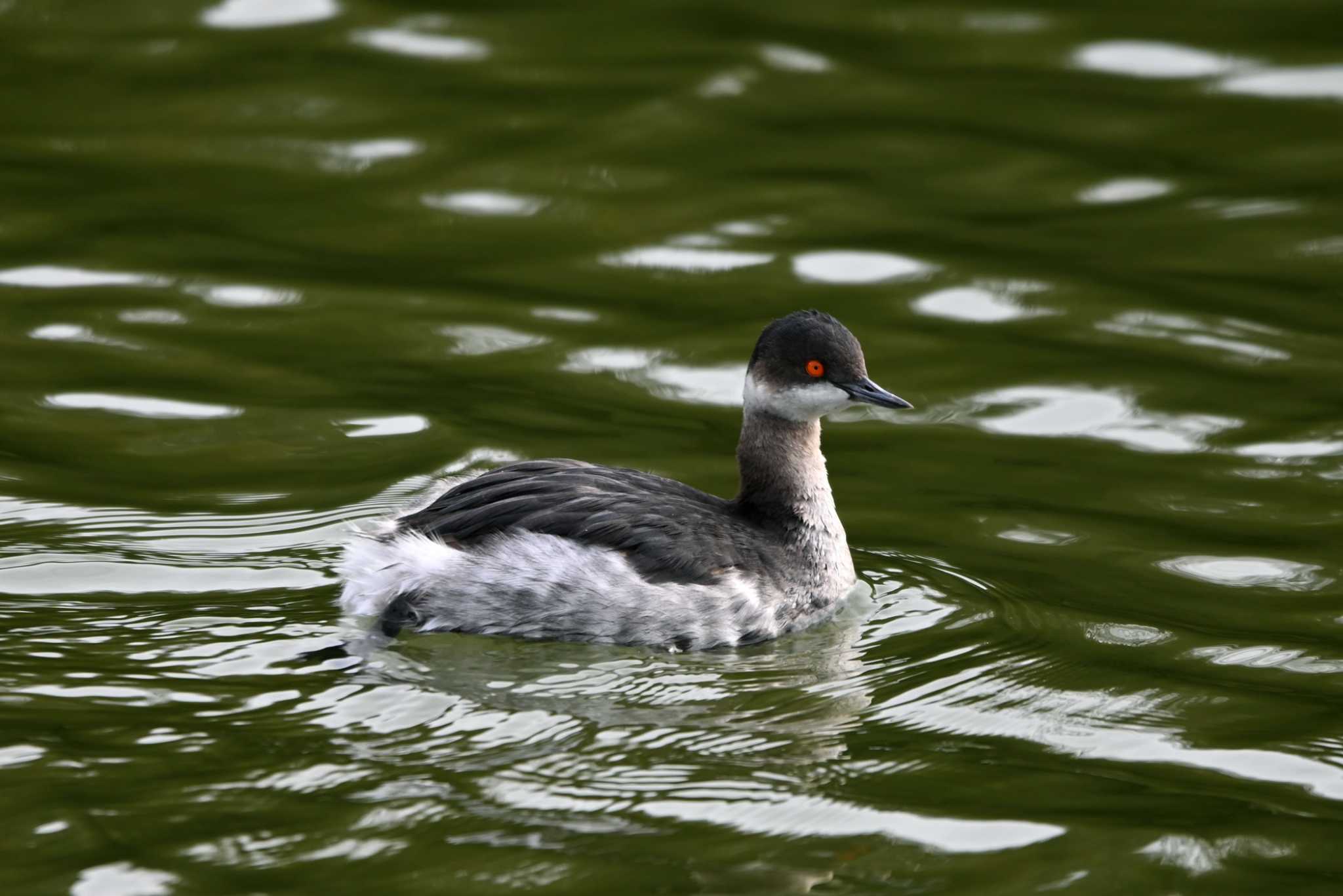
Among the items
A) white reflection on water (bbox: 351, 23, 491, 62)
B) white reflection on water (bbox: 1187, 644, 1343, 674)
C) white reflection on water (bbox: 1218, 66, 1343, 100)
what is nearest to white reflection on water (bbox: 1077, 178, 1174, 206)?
white reflection on water (bbox: 1218, 66, 1343, 100)

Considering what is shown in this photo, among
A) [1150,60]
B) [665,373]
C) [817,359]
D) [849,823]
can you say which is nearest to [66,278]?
[665,373]

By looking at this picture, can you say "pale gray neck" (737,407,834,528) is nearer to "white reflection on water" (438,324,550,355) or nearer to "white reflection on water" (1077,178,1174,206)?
"white reflection on water" (438,324,550,355)

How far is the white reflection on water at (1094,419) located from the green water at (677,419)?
27mm

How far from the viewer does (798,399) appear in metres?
6.71

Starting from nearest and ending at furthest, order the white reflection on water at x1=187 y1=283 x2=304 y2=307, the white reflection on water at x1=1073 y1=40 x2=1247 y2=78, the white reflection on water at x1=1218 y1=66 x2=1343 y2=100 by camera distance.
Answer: the white reflection on water at x1=187 y1=283 x2=304 y2=307 < the white reflection on water at x1=1218 y1=66 x2=1343 y2=100 < the white reflection on water at x1=1073 y1=40 x2=1247 y2=78

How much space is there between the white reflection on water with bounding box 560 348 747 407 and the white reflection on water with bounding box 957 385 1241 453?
1057mm

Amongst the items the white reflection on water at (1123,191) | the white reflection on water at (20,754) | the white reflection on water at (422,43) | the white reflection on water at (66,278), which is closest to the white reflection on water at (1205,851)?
the white reflection on water at (20,754)

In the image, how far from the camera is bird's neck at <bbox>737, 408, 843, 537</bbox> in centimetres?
667

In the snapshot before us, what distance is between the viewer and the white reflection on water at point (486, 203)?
10211mm

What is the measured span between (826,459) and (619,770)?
2967mm

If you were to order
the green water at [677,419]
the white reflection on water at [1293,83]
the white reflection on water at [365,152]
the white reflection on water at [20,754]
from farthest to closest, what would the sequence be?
the white reflection on water at [1293,83] < the white reflection on water at [365,152] < the white reflection on water at [20,754] < the green water at [677,419]

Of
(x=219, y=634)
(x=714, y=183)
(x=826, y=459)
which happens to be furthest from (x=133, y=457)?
(x=714, y=183)

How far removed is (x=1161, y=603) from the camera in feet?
22.0

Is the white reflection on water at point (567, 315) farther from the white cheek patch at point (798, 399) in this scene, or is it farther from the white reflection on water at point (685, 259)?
the white cheek patch at point (798, 399)
